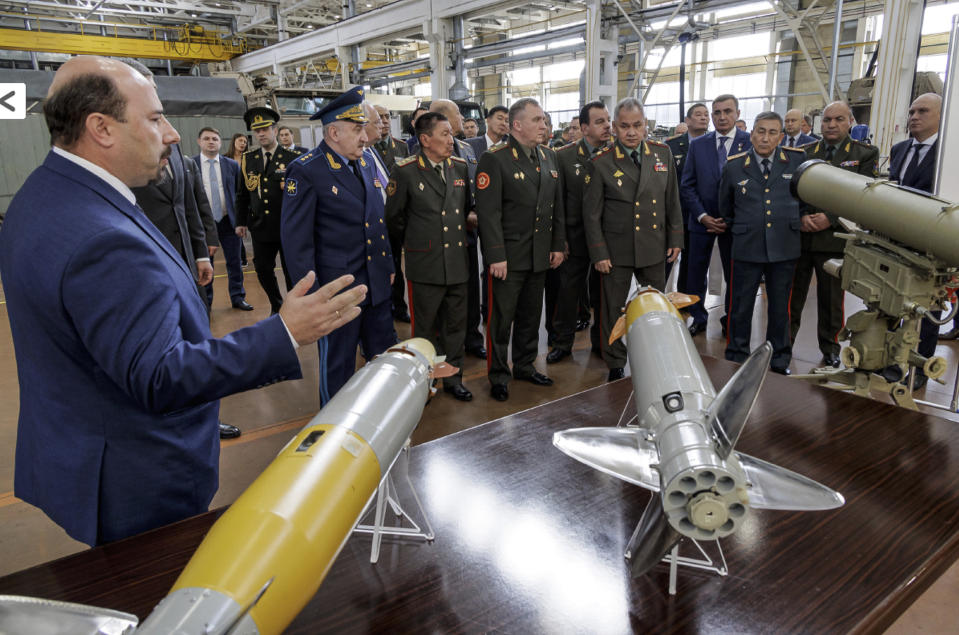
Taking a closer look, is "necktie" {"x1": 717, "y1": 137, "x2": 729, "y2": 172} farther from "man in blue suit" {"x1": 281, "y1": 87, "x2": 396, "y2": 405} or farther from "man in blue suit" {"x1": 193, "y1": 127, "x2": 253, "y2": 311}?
"man in blue suit" {"x1": 193, "y1": 127, "x2": 253, "y2": 311}

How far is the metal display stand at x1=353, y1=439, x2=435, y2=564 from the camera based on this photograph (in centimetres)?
114

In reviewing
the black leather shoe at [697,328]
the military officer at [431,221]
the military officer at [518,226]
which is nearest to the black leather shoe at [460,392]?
the military officer at [518,226]

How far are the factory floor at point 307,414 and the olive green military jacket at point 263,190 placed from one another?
0.95 metres

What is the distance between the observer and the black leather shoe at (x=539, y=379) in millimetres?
3504

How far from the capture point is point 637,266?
3408 mm

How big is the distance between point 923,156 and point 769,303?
1.18 m

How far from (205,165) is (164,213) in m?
2.59

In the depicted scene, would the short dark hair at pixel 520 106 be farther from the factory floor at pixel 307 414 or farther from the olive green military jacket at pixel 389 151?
the olive green military jacket at pixel 389 151

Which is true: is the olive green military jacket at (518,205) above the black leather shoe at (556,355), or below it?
above

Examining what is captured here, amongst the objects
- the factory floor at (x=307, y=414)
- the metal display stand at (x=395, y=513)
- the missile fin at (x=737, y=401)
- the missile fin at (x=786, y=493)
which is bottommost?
the factory floor at (x=307, y=414)

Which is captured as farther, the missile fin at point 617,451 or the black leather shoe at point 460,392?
the black leather shoe at point 460,392

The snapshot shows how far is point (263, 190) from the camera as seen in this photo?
423 centimetres

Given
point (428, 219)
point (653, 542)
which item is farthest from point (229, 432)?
point (653, 542)

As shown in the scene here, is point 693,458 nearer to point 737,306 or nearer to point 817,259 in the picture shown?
point 737,306
